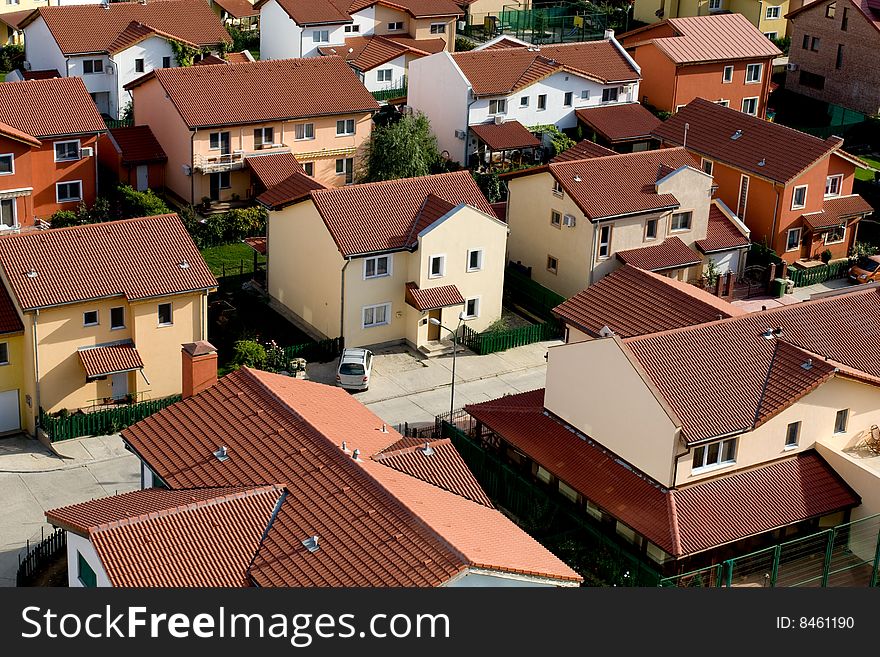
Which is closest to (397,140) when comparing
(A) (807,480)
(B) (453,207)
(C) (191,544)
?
(B) (453,207)

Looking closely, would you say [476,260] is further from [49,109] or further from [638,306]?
[49,109]

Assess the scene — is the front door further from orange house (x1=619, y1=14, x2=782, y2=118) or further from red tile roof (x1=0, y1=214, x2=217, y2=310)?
orange house (x1=619, y1=14, x2=782, y2=118)

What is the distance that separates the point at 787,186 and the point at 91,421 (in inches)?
1549

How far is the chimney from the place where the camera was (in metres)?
47.8

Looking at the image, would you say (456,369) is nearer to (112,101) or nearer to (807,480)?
(807,480)

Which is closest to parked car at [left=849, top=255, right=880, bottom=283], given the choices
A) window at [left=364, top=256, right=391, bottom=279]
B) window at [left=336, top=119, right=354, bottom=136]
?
window at [left=364, top=256, right=391, bottom=279]

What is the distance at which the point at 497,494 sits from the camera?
51.9 m

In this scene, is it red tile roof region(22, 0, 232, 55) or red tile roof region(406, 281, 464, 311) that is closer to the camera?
red tile roof region(406, 281, 464, 311)

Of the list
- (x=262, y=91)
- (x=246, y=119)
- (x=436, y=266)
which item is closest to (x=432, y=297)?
(x=436, y=266)

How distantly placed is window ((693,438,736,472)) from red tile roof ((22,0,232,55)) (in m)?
58.2

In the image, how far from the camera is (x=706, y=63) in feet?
311

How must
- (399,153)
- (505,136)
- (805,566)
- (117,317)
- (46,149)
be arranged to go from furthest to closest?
(505,136) < (399,153) < (46,149) < (117,317) < (805,566)

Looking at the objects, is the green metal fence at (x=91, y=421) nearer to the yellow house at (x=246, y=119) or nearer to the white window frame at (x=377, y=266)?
the white window frame at (x=377, y=266)

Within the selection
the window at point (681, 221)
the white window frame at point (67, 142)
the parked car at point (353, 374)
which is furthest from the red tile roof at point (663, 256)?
the white window frame at point (67, 142)
